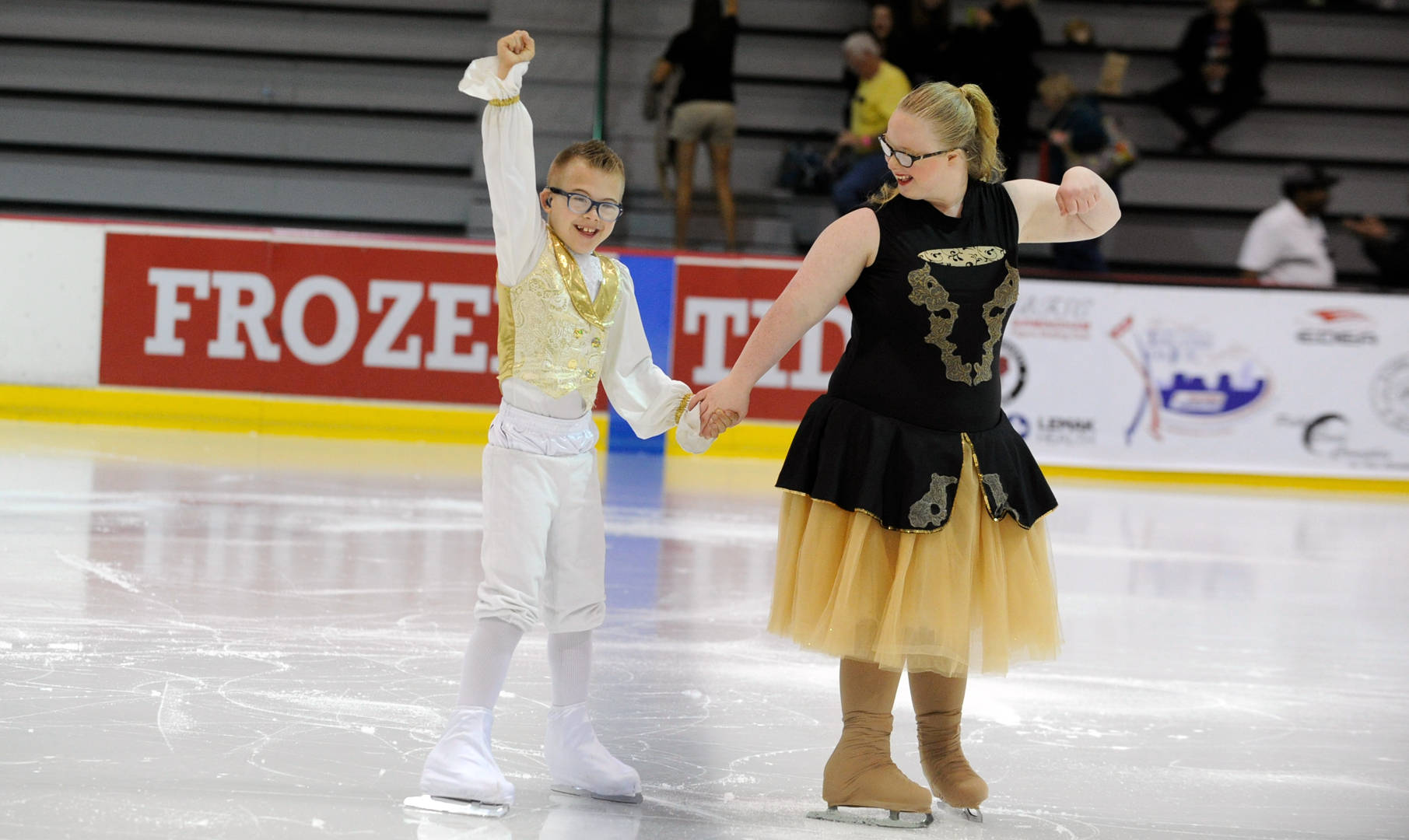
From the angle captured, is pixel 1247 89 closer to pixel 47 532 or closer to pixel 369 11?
pixel 369 11

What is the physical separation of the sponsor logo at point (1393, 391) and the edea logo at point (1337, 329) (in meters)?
0.19

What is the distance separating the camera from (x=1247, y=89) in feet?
38.3

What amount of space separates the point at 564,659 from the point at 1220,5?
10.2 m

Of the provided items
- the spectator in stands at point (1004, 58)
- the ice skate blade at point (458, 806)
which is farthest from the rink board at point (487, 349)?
the ice skate blade at point (458, 806)

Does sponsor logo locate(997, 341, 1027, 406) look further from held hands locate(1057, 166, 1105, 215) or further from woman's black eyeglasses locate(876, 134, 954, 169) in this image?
woman's black eyeglasses locate(876, 134, 954, 169)

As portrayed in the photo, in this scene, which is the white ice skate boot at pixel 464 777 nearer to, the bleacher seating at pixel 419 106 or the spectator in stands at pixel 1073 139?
the spectator in stands at pixel 1073 139

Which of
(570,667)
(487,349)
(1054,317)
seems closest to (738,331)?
(487,349)

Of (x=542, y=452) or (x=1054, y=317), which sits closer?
(x=542, y=452)

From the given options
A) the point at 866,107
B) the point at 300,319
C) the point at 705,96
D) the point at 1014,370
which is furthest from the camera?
the point at 705,96

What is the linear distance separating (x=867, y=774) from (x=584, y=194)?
1.31 m

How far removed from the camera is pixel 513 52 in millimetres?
2756

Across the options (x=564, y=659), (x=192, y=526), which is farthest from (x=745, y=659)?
(x=192, y=526)

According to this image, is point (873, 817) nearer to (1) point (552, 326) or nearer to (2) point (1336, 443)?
(1) point (552, 326)

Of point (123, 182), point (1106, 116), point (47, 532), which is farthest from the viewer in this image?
point (123, 182)
